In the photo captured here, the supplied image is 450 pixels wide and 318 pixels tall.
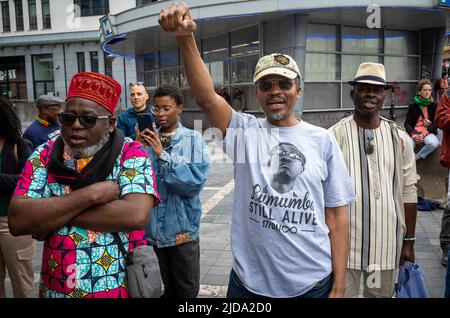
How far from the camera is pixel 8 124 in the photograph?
3.24 metres

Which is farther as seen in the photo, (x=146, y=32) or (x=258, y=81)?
(x=146, y=32)

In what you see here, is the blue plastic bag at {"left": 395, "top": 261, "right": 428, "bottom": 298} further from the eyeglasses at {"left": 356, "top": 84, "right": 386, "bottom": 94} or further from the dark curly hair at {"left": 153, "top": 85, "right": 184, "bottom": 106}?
the dark curly hair at {"left": 153, "top": 85, "right": 184, "bottom": 106}

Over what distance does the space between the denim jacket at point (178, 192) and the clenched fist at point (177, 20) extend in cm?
109

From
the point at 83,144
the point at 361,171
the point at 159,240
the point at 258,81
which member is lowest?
the point at 159,240

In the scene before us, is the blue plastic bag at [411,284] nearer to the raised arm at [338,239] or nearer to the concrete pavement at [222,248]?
the raised arm at [338,239]

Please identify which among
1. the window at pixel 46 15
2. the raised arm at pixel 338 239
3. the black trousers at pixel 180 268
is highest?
the window at pixel 46 15

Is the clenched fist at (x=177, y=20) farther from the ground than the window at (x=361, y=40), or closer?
closer

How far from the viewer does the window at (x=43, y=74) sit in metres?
31.8

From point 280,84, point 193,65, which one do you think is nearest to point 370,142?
point 280,84

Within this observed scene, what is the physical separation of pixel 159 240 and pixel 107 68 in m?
29.2

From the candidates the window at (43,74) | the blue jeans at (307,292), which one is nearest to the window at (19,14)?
the window at (43,74)

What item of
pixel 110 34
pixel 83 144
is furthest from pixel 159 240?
pixel 110 34

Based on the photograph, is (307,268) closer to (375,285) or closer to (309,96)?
(375,285)

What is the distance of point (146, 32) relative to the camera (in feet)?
51.9
